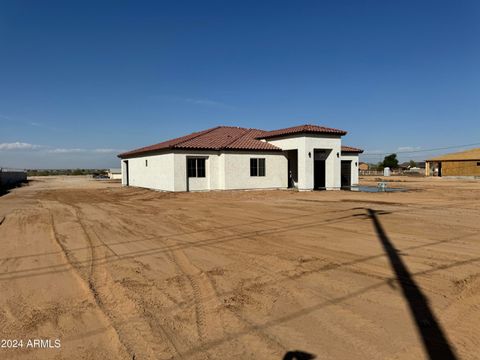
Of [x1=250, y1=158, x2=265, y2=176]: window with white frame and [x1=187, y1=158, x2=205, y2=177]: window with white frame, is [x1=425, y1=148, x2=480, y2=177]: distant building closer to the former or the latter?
[x1=250, y1=158, x2=265, y2=176]: window with white frame

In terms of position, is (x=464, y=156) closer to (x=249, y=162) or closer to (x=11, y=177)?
(x=249, y=162)

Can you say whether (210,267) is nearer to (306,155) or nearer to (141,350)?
(141,350)

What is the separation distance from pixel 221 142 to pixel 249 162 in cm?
263

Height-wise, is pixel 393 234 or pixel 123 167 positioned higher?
pixel 123 167

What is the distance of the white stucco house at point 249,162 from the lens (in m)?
23.9

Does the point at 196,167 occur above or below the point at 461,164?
below

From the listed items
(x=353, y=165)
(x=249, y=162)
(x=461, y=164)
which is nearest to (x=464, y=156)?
(x=461, y=164)

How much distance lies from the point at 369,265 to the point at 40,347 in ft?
16.5

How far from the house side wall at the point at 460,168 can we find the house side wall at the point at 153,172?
42112 mm

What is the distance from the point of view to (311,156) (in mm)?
24594

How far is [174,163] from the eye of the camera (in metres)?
23.0

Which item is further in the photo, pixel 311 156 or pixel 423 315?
pixel 311 156

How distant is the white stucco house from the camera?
23.9 m

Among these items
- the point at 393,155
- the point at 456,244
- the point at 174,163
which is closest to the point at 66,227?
the point at 456,244
